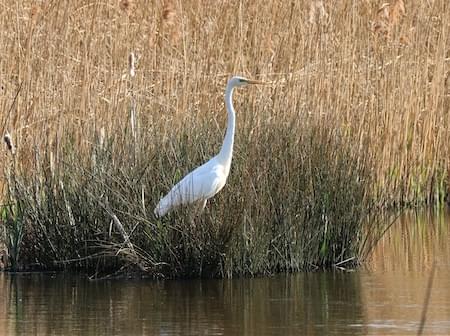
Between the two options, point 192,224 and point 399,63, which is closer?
point 192,224

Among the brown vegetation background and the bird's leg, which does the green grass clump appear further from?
the brown vegetation background

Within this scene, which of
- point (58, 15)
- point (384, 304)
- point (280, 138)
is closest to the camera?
point (384, 304)

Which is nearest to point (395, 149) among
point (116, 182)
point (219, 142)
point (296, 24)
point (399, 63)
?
point (399, 63)

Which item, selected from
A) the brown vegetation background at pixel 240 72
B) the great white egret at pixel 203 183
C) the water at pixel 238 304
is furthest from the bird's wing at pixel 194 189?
the brown vegetation background at pixel 240 72

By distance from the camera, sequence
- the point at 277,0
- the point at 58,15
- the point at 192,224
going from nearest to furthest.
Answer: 1. the point at 192,224
2. the point at 58,15
3. the point at 277,0

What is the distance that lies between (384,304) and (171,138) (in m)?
2.05

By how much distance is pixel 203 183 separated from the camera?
7.19 m

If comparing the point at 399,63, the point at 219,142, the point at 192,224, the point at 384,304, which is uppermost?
the point at 399,63

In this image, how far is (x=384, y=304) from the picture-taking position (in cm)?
649

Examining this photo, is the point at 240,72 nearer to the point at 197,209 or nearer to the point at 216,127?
the point at 216,127

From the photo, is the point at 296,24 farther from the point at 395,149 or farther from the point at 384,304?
the point at 384,304

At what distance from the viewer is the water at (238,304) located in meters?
5.93

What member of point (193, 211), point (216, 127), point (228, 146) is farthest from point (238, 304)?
point (216, 127)

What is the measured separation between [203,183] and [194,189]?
7cm
